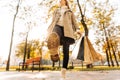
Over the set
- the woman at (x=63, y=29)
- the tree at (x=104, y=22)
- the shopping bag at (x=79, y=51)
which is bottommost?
the shopping bag at (x=79, y=51)

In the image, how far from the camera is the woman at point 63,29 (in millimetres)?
5290

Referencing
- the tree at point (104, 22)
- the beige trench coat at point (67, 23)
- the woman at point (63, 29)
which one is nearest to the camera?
the woman at point (63, 29)

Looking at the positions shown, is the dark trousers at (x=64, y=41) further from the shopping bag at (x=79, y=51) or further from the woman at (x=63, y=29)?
the shopping bag at (x=79, y=51)

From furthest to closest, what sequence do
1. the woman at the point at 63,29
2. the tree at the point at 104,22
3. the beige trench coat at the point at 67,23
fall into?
the tree at the point at 104,22 < the beige trench coat at the point at 67,23 < the woman at the point at 63,29

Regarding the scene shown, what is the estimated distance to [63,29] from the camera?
547cm

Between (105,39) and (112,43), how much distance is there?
4.75 metres

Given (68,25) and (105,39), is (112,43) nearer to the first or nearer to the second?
(105,39)

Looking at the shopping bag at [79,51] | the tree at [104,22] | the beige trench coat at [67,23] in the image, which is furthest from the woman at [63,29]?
the tree at [104,22]

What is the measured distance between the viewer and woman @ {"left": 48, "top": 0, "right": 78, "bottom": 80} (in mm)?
5290

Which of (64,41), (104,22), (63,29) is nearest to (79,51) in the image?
(64,41)

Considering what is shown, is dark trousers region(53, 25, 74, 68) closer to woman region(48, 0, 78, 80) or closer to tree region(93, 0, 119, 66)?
woman region(48, 0, 78, 80)

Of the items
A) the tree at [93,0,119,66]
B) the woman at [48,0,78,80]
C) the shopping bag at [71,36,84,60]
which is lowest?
the shopping bag at [71,36,84,60]

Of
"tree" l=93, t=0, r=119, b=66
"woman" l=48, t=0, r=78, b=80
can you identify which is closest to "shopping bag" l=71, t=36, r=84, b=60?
"woman" l=48, t=0, r=78, b=80

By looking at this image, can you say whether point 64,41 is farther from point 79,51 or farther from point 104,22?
point 104,22
